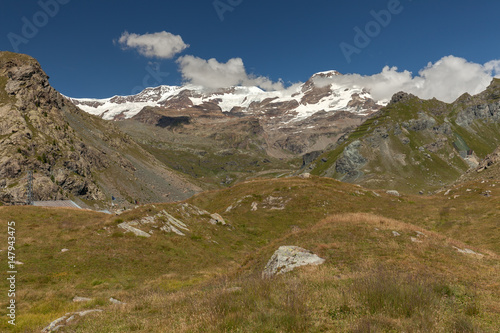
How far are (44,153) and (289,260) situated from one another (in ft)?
499

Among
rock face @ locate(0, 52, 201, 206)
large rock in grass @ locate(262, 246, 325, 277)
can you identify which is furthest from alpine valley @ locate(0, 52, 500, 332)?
rock face @ locate(0, 52, 201, 206)

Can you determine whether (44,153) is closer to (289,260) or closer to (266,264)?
(266,264)

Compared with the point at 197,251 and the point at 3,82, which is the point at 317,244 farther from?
the point at 3,82

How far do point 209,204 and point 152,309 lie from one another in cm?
5195

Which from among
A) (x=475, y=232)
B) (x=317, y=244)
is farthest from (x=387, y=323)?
(x=475, y=232)

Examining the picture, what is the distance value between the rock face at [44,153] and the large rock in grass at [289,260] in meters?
127

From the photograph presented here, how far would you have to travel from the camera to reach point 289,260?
17656 mm

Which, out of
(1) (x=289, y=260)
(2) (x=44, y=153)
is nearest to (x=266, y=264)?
(1) (x=289, y=260)

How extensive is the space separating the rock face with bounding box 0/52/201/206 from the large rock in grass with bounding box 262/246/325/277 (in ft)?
417

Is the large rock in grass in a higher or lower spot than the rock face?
lower

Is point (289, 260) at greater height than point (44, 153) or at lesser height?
lesser

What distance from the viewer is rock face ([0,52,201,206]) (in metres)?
116

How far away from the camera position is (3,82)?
146 metres

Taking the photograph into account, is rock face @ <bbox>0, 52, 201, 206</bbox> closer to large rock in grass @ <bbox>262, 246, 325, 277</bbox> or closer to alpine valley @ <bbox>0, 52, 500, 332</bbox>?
alpine valley @ <bbox>0, 52, 500, 332</bbox>
